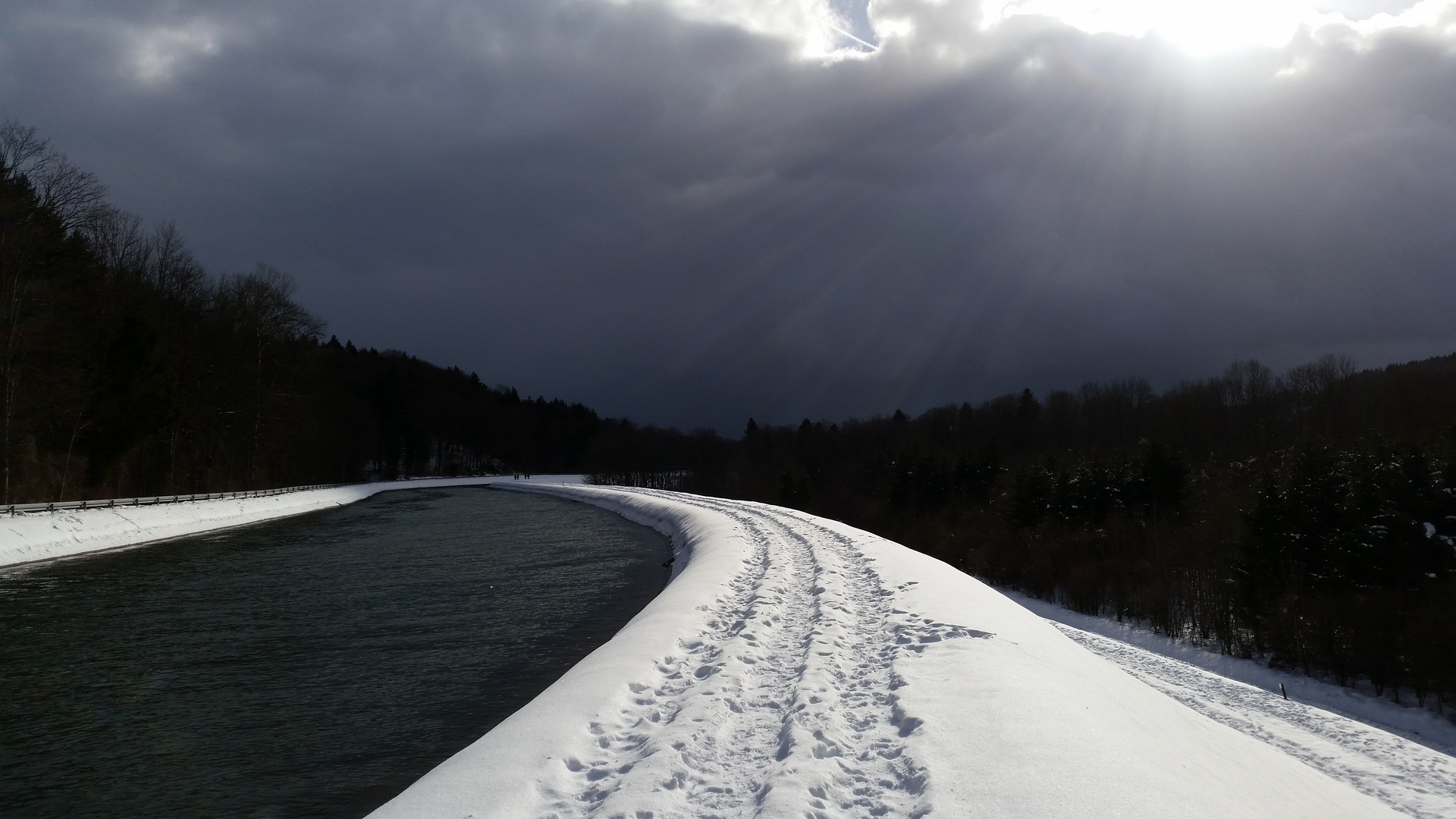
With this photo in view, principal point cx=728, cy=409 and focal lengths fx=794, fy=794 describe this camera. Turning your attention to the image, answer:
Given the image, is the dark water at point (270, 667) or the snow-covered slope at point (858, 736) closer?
the snow-covered slope at point (858, 736)

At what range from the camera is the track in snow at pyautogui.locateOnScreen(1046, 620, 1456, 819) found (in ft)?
41.3

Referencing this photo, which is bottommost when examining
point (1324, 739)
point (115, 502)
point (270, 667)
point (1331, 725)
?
point (1331, 725)

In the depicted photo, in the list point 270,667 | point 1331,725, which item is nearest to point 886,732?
point 270,667

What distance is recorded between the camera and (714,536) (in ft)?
99.9

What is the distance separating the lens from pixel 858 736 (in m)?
8.23

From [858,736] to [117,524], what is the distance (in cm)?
3881

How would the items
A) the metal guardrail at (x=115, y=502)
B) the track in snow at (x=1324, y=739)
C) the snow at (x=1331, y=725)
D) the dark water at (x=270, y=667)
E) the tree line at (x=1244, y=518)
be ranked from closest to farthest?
the dark water at (x=270, y=667) → the track in snow at (x=1324, y=739) → the snow at (x=1331, y=725) → the tree line at (x=1244, y=518) → the metal guardrail at (x=115, y=502)

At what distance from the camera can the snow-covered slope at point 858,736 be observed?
667 cm

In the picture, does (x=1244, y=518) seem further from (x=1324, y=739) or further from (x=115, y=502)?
(x=115, y=502)

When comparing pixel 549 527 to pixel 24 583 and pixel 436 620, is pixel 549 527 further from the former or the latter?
pixel 436 620

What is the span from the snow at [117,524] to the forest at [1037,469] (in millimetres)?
5309

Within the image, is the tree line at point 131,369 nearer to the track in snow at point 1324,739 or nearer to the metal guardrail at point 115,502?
the metal guardrail at point 115,502

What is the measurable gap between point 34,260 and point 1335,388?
117919mm

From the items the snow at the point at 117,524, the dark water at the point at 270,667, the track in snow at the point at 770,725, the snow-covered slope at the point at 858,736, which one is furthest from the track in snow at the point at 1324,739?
the snow at the point at 117,524
